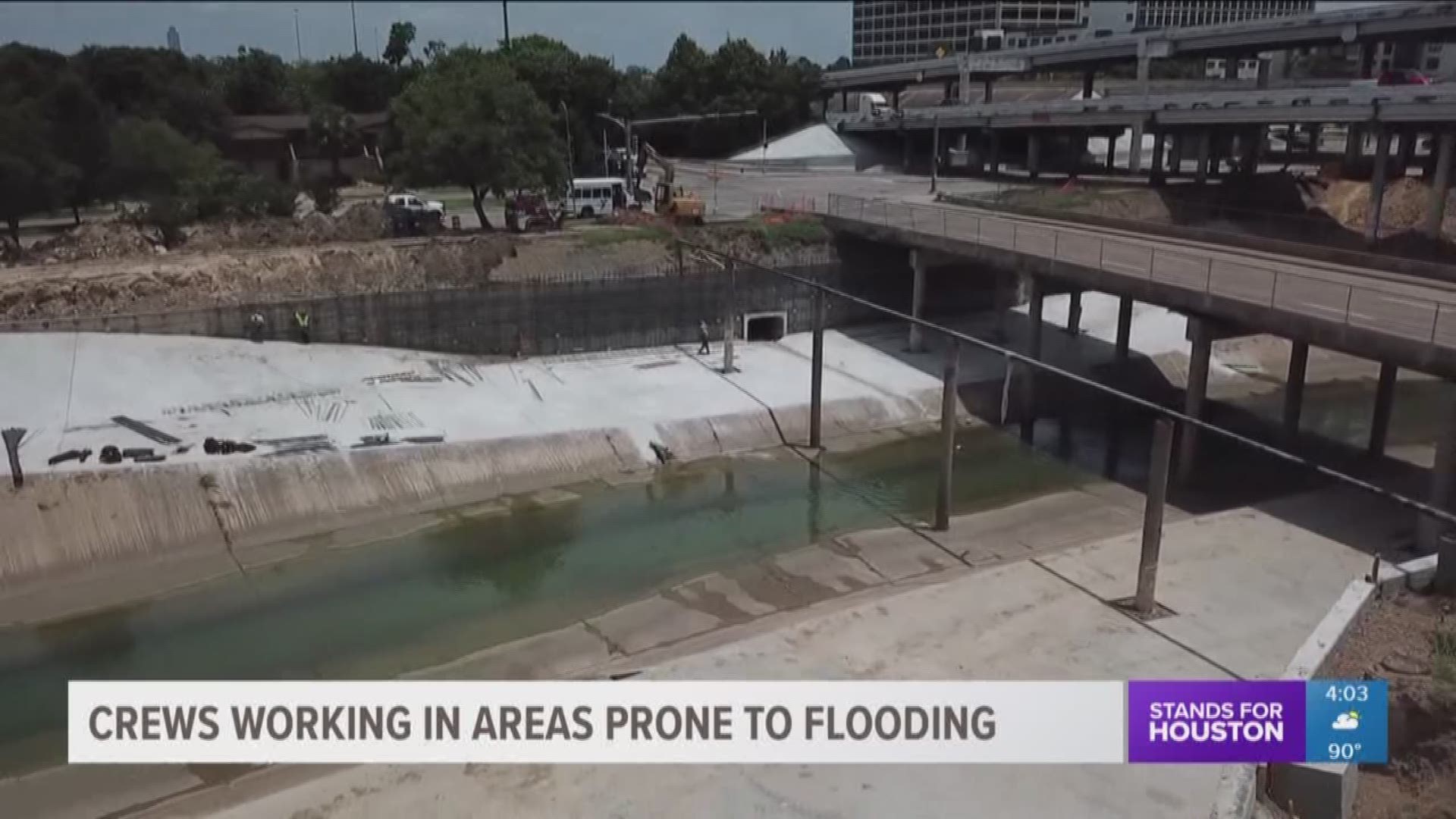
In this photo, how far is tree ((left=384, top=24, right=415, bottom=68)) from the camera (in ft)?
365

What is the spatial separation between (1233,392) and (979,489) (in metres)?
16.2

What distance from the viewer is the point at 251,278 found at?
37.8m

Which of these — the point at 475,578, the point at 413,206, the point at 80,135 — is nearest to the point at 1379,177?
the point at 413,206

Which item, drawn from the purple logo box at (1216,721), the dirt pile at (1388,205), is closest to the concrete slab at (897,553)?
the purple logo box at (1216,721)

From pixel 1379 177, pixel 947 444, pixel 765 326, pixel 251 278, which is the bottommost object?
pixel 947 444

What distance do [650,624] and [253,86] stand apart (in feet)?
271

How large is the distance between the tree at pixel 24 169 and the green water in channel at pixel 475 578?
25.5m

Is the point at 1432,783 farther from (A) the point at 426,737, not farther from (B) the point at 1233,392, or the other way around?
(B) the point at 1233,392

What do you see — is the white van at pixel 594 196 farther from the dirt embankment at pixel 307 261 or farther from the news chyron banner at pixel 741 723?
the news chyron banner at pixel 741 723

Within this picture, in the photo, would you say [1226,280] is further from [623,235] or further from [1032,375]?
[623,235]

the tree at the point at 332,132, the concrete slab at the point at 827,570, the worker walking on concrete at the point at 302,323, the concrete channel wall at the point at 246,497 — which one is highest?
the tree at the point at 332,132

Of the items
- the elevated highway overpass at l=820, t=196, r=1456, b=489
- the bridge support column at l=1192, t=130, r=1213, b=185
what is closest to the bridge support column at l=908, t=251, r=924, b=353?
the elevated highway overpass at l=820, t=196, r=1456, b=489

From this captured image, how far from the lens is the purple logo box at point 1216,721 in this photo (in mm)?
13906

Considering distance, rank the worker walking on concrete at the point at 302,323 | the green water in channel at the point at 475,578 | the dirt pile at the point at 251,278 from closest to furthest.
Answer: the green water in channel at the point at 475,578 → the dirt pile at the point at 251,278 → the worker walking on concrete at the point at 302,323
